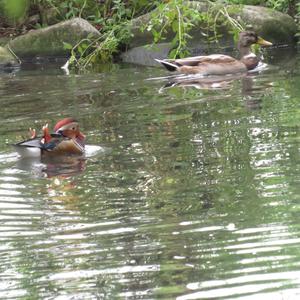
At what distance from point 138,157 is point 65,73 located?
8928 mm

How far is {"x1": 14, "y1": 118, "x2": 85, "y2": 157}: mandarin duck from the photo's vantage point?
26.5 feet

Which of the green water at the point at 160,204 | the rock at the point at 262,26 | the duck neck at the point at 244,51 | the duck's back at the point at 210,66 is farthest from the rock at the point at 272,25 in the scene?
the green water at the point at 160,204

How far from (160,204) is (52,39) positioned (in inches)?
574

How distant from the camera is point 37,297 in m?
4.38

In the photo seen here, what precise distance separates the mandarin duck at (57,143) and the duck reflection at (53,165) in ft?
0.22

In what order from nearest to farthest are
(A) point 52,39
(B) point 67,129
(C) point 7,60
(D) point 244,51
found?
(B) point 67,129
(D) point 244,51
(C) point 7,60
(A) point 52,39

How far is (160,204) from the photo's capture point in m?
6.18

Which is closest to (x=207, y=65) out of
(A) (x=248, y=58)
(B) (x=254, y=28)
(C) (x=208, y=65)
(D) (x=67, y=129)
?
(C) (x=208, y=65)

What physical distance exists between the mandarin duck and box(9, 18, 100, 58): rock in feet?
39.3

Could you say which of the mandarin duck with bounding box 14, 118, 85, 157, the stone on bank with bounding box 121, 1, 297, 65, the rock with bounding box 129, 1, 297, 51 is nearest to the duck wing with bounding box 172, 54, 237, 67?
the stone on bank with bounding box 121, 1, 297, 65

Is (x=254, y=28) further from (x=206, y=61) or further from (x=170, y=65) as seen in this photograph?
(x=170, y=65)

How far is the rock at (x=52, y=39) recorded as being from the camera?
20.2m

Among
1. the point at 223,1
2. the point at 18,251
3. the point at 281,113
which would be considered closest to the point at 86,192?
the point at 18,251

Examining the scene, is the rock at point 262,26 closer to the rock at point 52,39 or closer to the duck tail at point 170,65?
the rock at point 52,39
